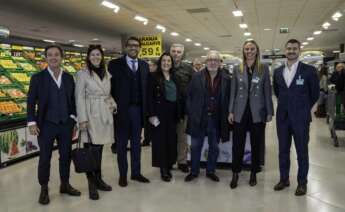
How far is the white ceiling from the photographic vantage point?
866 centimetres

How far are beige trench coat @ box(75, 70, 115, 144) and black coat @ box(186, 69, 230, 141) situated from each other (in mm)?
991

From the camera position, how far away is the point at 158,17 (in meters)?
10.4

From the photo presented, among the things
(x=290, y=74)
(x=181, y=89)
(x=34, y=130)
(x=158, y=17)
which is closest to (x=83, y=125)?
(x=34, y=130)

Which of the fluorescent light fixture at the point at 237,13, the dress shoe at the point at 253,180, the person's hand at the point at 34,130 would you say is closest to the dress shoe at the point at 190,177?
the dress shoe at the point at 253,180

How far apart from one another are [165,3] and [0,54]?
4.35m

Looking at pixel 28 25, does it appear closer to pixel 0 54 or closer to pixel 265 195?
pixel 0 54

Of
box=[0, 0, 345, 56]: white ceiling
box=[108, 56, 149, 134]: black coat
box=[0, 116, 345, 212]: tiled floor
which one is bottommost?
box=[0, 116, 345, 212]: tiled floor

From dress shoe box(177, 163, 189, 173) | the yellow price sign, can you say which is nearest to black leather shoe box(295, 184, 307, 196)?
dress shoe box(177, 163, 189, 173)

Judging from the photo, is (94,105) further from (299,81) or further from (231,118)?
(299,81)

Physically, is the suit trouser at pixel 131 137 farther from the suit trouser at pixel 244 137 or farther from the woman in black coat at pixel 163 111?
the suit trouser at pixel 244 137

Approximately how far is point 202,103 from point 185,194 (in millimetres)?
1039

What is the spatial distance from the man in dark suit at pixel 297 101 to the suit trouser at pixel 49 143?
2.28 meters

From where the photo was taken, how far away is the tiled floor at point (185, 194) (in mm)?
3203

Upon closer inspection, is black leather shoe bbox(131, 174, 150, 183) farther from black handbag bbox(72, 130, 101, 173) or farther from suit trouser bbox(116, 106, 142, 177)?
black handbag bbox(72, 130, 101, 173)
